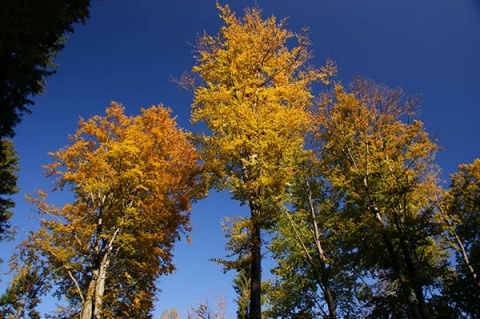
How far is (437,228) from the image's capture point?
34.6 ft

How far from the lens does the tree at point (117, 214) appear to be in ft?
36.0

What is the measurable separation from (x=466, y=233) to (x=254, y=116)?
13.8 m

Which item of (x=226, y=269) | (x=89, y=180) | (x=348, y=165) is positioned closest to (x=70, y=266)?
(x=89, y=180)

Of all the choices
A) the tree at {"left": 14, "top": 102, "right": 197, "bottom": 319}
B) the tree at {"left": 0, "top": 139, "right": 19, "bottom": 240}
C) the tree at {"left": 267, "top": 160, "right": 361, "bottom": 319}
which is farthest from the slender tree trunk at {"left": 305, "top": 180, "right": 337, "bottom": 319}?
the tree at {"left": 0, "top": 139, "right": 19, "bottom": 240}

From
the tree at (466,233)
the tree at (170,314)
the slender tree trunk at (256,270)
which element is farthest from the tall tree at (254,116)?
the tree at (170,314)

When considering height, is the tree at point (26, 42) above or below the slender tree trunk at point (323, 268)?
above

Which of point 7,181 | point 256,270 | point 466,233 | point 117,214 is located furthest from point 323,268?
point 7,181

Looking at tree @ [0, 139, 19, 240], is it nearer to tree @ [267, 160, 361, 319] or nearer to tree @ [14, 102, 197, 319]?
tree @ [14, 102, 197, 319]

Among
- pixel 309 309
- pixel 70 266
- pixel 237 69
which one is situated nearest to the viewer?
pixel 70 266

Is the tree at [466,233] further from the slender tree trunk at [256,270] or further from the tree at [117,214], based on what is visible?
the tree at [117,214]

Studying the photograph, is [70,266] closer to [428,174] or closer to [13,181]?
[13,181]

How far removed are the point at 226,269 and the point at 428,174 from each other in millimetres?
9891

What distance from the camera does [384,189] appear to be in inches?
433

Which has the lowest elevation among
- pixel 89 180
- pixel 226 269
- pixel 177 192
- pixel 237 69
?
pixel 226 269
